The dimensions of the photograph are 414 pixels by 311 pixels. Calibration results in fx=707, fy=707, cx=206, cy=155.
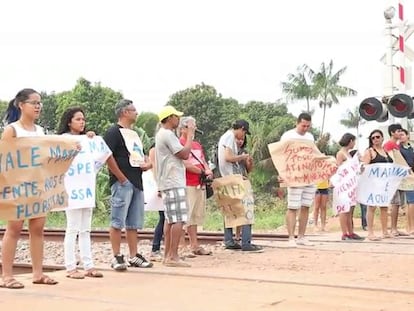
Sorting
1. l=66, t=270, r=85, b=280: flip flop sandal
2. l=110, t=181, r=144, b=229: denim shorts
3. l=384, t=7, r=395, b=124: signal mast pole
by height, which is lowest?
l=66, t=270, r=85, b=280: flip flop sandal

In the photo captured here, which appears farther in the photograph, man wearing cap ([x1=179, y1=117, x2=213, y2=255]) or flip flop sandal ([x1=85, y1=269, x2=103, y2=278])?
man wearing cap ([x1=179, y1=117, x2=213, y2=255])

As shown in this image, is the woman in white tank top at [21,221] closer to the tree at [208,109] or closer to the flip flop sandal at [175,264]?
the flip flop sandal at [175,264]

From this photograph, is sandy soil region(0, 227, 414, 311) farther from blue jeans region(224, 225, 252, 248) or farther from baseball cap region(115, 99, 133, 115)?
baseball cap region(115, 99, 133, 115)

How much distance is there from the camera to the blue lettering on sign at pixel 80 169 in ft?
23.6

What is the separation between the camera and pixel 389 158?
35.9 feet

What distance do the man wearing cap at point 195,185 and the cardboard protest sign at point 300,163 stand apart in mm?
1382

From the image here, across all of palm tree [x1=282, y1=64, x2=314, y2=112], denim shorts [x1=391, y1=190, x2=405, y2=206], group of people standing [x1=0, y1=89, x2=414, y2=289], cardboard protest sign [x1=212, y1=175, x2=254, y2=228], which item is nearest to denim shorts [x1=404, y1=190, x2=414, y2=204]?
denim shorts [x1=391, y1=190, x2=405, y2=206]

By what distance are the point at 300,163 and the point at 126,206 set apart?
11.1ft

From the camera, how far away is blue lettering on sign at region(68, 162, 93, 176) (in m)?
7.19

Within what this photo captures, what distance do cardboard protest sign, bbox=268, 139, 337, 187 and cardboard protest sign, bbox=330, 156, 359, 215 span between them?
2.02 feet

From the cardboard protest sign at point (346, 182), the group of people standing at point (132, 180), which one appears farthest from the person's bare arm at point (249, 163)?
the cardboard protest sign at point (346, 182)

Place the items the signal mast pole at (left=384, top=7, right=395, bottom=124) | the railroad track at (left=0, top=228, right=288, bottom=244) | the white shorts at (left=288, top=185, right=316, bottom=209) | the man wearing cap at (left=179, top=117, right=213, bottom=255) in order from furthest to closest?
the signal mast pole at (left=384, top=7, right=395, bottom=124)
the railroad track at (left=0, top=228, right=288, bottom=244)
the white shorts at (left=288, top=185, right=316, bottom=209)
the man wearing cap at (left=179, top=117, right=213, bottom=255)

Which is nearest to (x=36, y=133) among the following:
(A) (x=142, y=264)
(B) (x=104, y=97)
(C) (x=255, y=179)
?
(A) (x=142, y=264)

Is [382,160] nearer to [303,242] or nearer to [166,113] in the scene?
[303,242]
